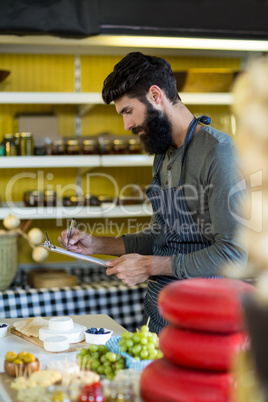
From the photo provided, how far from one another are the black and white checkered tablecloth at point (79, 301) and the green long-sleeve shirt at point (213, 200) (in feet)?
4.29

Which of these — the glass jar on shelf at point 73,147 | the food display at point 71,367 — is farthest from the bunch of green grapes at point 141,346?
the glass jar on shelf at point 73,147

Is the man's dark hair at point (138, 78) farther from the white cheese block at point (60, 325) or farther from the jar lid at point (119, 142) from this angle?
the jar lid at point (119, 142)

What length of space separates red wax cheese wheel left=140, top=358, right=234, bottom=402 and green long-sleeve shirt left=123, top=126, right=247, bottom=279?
85cm

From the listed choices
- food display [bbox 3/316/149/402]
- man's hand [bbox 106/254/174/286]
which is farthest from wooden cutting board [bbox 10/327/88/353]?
man's hand [bbox 106/254/174/286]

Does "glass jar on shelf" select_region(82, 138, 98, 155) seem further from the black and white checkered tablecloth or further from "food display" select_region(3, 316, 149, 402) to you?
"food display" select_region(3, 316, 149, 402)

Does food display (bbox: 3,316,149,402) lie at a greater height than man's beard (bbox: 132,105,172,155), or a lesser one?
lesser

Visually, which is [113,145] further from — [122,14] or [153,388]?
[153,388]

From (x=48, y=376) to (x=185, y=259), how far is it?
29.0 inches

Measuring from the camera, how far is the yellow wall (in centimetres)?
381

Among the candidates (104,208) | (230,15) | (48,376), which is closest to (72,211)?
(104,208)

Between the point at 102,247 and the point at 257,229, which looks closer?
the point at 257,229

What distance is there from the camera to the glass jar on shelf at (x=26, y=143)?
3.41 m

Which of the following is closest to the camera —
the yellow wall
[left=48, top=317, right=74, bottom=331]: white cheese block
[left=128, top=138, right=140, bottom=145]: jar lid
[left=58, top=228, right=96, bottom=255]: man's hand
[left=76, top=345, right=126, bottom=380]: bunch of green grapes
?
[left=76, top=345, right=126, bottom=380]: bunch of green grapes

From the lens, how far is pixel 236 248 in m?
1.79
